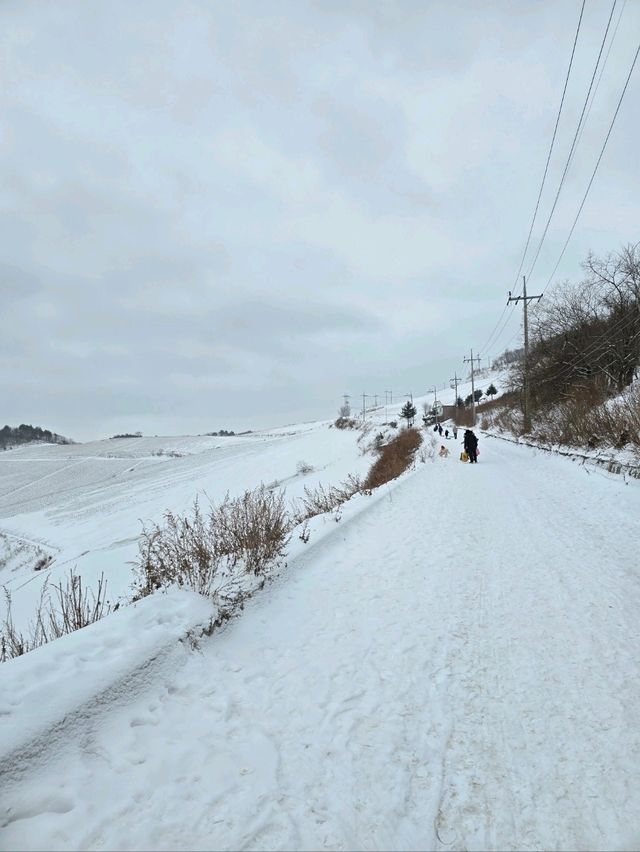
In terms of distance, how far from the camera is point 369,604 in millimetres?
4402

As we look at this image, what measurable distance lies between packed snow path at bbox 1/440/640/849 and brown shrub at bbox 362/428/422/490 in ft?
32.0

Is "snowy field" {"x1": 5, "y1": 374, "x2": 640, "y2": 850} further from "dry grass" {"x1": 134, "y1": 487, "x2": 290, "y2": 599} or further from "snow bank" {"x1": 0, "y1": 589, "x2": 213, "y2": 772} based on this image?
"dry grass" {"x1": 134, "y1": 487, "x2": 290, "y2": 599}

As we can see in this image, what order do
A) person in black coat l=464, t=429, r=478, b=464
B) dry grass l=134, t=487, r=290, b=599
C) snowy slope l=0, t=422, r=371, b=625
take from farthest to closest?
person in black coat l=464, t=429, r=478, b=464 < snowy slope l=0, t=422, r=371, b=625 < dry grass l=134, t=487, r=290, b=599

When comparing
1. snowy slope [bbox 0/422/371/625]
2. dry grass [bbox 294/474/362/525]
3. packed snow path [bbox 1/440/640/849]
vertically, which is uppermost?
packed snow path [bbox 1/440/640/849]

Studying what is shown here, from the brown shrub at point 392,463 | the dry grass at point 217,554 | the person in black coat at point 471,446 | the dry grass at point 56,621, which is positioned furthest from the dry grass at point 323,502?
the person in black coat at point 471,446

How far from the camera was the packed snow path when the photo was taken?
190cm

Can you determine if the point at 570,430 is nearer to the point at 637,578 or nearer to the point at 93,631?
the point at 637,578

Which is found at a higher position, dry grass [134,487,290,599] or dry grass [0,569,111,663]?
dry grass [134,487,290,599]

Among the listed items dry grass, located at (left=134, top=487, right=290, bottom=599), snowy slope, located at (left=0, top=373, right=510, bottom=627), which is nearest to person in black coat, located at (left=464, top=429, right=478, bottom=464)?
snowy slope, located at (left=0, top=373, right=510, bottom=627)

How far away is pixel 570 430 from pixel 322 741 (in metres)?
16.7

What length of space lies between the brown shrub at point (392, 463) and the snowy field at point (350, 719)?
9.58m

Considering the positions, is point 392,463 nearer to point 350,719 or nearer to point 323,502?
point 323,502

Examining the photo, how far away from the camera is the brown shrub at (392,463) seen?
16513 mm

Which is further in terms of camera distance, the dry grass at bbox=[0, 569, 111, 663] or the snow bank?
the dry grass at bbox=[0, 569, 111, 663]
